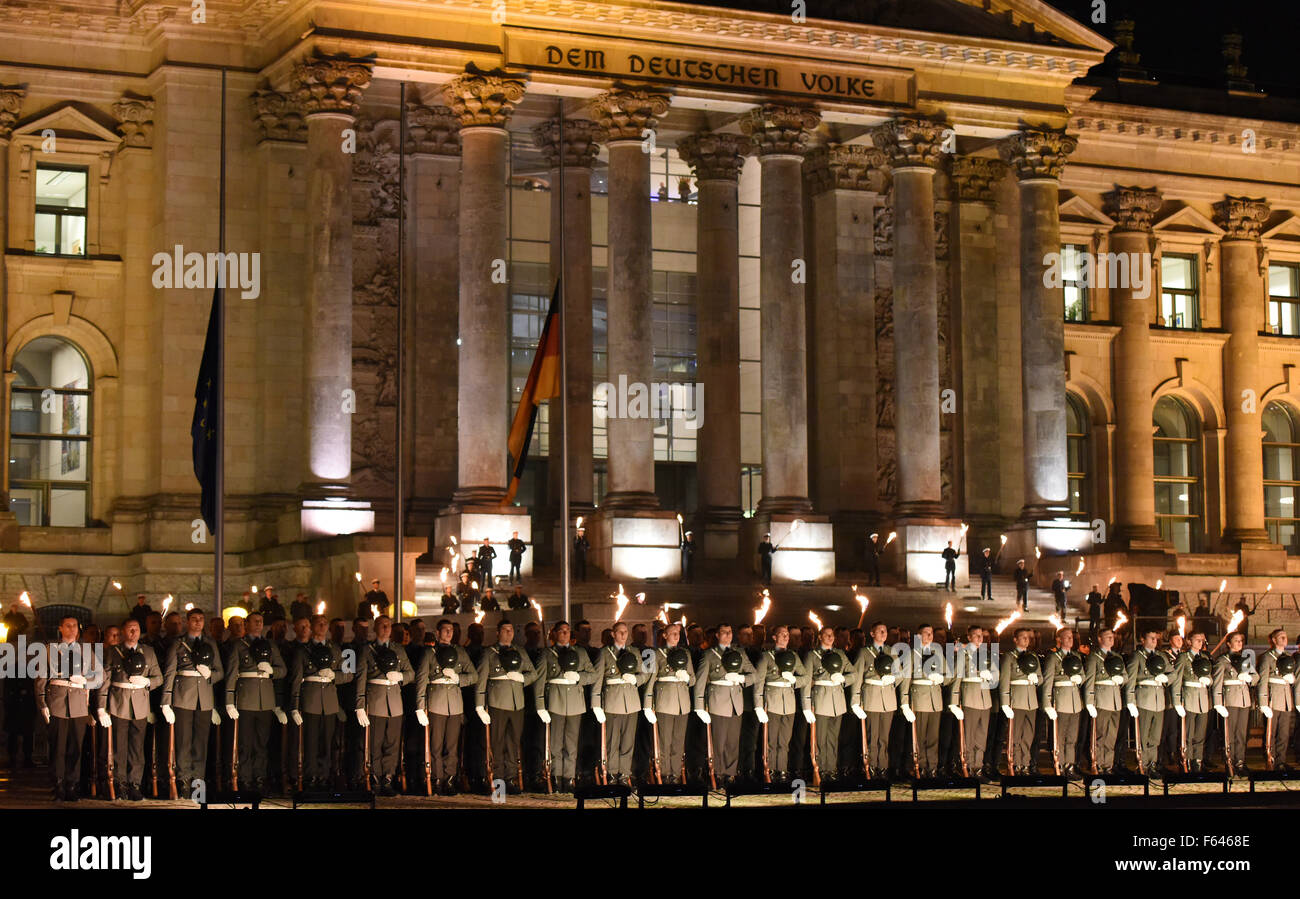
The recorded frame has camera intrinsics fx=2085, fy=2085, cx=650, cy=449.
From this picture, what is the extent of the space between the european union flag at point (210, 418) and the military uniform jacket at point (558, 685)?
10.4m

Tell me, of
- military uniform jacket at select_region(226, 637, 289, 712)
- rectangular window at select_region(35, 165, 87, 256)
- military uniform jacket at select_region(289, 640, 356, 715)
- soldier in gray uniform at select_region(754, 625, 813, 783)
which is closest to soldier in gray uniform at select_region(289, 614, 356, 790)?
military uniform jacket at select_region(289, 640, 356, 715)

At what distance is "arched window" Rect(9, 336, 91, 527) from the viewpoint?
50.9 meters

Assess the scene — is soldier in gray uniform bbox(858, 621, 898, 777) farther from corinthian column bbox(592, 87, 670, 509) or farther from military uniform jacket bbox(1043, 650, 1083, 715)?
corinthian column bbox(592, 87, 670, 509)

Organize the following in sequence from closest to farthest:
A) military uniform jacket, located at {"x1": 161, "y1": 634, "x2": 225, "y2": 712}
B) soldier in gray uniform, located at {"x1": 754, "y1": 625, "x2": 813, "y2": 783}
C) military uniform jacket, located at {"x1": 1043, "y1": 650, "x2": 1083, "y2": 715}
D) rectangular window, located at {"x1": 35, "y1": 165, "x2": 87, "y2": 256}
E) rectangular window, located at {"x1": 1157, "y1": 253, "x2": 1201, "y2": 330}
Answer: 1. military uniform jacket, located at {"x1": 161, "y1": 634, "x2": 225, "y2": 712}
2. soldier in gray uniform, located at {"x1": 754, "y1": 625, "x2": 813, "y2": 783}
3. military uniform jacket, located at {"x1": 1043, "y1": 650, "x2": 1083, "y2": 715}
4. rectangular window, located at {"x1": 35, "y1": 165, "x2": 87, "y2": 256}
5. rectangular window, located at {"x1": 1157, "y1": 253, "x2": 1201, "y2": 330}

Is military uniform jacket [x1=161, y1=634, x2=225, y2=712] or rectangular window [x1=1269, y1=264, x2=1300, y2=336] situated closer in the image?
military uniform jacket [x1=161, y1=634, x2=225, y2=712]

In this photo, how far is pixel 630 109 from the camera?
50500mm

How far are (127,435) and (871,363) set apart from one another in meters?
19.8

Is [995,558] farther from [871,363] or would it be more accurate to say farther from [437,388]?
[437,388]

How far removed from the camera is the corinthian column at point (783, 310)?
169ft

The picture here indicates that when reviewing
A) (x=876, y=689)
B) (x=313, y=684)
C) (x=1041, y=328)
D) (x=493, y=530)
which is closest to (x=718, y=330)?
(x=1041, y=328)

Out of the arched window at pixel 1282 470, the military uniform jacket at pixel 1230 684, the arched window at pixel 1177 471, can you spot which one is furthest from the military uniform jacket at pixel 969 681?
the arched window at pixel 1282 470

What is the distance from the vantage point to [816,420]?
56.8 metres

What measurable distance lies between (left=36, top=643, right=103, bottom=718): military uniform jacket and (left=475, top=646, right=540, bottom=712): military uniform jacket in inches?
202
